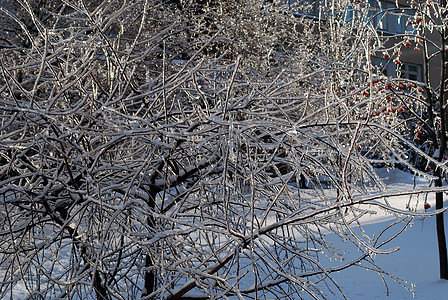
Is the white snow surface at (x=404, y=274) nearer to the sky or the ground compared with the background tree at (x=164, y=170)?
nearer to the ground

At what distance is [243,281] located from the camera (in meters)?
6.30

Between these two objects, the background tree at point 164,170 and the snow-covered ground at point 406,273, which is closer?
the background tree at point 164,170

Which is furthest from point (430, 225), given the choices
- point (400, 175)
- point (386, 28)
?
point (386, 28)

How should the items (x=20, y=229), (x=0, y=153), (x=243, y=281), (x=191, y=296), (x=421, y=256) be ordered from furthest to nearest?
(x=421, y=256)
(x=243, y=281)
(x=191, y=296)
(x=20, y=229)
(x=0, y=153)

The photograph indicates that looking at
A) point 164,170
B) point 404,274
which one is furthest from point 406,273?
point 164,170

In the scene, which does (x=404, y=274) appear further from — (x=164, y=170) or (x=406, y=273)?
(x=164, y=170)

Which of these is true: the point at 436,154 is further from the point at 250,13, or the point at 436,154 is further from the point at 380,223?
the point at 250,13

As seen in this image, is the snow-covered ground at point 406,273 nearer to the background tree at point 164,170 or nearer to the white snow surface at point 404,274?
the white snow surface at point 404,274

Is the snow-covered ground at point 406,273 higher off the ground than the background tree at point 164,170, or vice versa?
the background tree at point 164,170

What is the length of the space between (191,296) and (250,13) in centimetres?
1037

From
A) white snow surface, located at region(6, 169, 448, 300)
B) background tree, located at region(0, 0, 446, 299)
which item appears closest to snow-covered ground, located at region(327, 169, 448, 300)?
white snow surface, located at region(6, 169, 448, 300)

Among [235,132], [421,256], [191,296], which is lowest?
[421,256]

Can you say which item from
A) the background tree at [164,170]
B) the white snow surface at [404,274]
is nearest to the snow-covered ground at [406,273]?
the white snow surface at [404,274]

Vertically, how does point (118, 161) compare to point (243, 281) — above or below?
above
